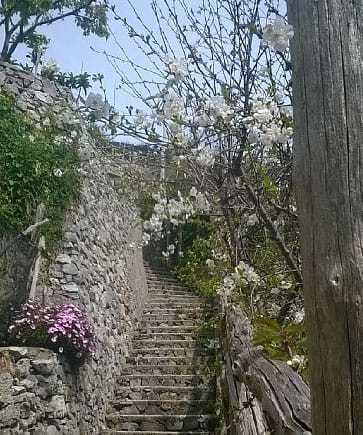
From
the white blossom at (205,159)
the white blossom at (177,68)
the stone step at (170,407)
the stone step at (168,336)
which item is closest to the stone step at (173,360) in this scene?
the stone step at (168,336)

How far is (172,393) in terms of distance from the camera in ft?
21.1

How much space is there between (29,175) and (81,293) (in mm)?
1276

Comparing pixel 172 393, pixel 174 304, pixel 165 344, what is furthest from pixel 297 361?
pixel 174 304

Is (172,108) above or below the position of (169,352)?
above

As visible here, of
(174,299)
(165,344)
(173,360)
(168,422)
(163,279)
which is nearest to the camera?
(168,422)

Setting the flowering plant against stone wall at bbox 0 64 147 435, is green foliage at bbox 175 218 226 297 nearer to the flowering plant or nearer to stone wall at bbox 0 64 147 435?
stone wall at bbox 0 64 147 435

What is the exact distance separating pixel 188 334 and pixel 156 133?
17.0ft

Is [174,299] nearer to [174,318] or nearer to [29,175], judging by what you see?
[174,318]

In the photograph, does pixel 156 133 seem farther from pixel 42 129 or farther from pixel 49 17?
pixel 49 17

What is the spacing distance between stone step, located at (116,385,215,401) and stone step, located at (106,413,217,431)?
1.24ft

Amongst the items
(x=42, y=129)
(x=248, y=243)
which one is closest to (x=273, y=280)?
(x=248, y=243)

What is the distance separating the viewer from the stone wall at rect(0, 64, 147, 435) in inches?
183

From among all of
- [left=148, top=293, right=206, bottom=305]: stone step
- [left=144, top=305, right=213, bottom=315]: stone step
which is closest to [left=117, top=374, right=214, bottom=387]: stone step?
[left=144, top=305, right=213, bottom=315]: stone step

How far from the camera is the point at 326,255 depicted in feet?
2.71
